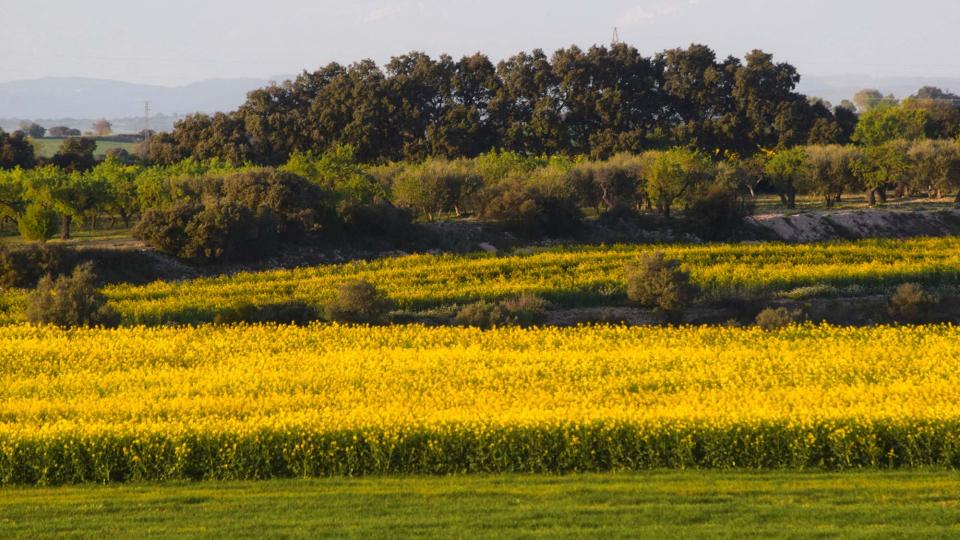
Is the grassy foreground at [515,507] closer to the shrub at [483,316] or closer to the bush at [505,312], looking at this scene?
the bush at [505,312]

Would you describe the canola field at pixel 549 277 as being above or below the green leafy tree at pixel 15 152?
below

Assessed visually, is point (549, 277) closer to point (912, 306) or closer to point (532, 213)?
point (532, 213)

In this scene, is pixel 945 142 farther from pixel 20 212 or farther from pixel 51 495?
pixel 51 495

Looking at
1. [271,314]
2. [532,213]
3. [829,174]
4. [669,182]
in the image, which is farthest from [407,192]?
[829,174]

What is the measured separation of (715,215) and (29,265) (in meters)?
27.1

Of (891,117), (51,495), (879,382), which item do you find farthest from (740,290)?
(891,117)

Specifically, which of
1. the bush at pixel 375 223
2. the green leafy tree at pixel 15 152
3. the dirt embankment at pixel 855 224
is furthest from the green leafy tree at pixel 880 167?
the green leafy tree at pixel 15 152

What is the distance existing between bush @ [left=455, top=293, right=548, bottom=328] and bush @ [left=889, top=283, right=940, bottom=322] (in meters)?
9.55

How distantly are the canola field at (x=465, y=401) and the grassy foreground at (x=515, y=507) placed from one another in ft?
1.85

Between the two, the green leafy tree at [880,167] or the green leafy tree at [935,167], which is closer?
the green leafy tree at [880,167]

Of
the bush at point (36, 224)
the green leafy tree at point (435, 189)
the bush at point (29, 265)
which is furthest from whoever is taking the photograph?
the green leafy tree at point (435, 189)

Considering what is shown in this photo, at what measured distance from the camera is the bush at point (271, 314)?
99.2 ft

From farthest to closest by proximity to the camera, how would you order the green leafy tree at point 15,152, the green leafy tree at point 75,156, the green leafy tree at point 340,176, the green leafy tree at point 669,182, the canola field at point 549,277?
the green leafy tree at point 75,156
the green leafy tree at point 15,152
the green leafy tree at point 669,182
the green leafy tree at point 340,176
the canola field at point 549,277

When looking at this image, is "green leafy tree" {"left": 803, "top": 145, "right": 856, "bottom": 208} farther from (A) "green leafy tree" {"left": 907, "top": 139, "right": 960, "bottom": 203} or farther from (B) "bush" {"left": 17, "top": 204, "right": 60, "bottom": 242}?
(B) "bush" {"left": 17, "top": 204, "right": 60, "bottom": 242}
